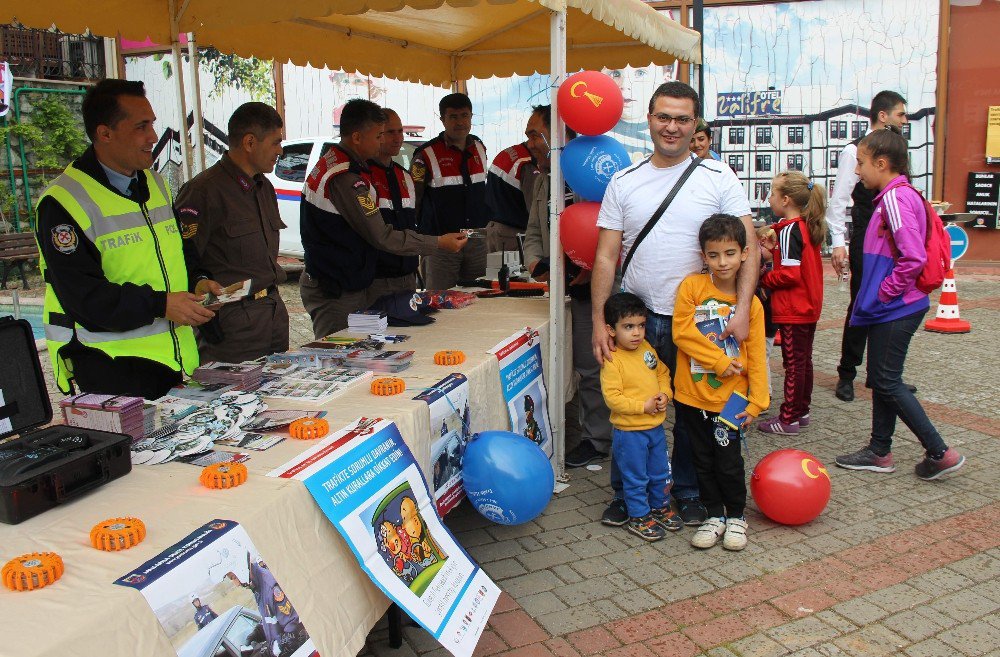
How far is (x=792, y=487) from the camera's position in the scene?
370 centimetres

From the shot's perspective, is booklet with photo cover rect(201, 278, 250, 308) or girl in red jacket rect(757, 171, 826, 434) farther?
girl in red jacket rect(757, 171, 826, 434)

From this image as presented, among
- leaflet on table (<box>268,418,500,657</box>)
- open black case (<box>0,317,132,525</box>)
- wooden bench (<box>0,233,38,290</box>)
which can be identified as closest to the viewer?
open black case (<box>0,317,132,525</box>)

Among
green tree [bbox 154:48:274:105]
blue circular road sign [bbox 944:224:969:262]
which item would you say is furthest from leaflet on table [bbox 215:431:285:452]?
green tree [bbox 154:48:274:105]

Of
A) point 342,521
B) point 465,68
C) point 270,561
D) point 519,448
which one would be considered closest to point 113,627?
point 270,561

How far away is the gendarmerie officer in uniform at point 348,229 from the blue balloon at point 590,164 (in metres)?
0.81

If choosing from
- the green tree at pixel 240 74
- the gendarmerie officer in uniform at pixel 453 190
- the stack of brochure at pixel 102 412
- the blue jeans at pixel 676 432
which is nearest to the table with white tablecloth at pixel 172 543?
the stack of brochure at pixel 102 412

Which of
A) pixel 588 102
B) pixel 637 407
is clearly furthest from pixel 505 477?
pixel 588 102

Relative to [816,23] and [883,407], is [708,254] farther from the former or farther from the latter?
[816,23]

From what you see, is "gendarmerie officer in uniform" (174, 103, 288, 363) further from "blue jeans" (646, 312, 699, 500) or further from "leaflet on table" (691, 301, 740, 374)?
"leaflet on table" (691, 301, 740, 374)

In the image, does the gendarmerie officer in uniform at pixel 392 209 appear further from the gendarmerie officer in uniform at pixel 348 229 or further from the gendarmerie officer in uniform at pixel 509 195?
the gendarmerie officer in uniform at pixel 509 195

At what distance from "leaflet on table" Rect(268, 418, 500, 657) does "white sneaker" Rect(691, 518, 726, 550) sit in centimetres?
123

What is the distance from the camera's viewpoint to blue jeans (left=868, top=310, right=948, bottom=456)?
4.20 meters

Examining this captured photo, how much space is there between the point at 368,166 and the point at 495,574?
246cm

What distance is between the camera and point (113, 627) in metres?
1.61
